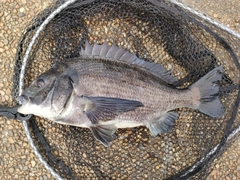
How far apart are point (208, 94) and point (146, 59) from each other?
0.65 m

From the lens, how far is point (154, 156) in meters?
3.03

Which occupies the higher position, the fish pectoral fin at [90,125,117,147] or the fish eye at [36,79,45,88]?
the fish eye at [36,79,45,88]

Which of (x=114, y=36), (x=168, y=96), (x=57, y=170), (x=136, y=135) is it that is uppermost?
(x=114, y=36)

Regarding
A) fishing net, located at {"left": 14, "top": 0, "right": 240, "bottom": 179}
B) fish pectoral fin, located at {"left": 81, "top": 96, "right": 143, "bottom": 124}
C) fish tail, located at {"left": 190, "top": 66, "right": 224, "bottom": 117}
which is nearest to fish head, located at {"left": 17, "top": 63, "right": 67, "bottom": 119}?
fish pectoral fin, located at {"left": 81, "top": 96, "right": 143, "bottom": 124}

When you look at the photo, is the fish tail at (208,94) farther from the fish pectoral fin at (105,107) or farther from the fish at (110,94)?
the fish pectoral fin at (105,107)

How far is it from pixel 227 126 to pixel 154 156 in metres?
0.73

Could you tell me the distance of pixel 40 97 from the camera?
2.30 meters

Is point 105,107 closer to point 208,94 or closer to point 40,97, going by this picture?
point 40,97

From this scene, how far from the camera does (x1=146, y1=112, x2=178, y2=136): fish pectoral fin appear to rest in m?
2.72

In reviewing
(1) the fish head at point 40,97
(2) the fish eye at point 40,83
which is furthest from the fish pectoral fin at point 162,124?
(2) the fish eye at point 40,83

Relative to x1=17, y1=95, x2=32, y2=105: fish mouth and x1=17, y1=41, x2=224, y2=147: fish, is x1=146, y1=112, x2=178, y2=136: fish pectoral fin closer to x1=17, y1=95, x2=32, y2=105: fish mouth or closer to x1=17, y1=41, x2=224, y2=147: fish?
x1=17, y1=41, x2=224, y2=147: fish

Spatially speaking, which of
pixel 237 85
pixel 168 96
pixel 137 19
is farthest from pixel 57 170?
pixel 237 85

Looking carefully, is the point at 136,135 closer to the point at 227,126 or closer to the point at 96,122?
the point at 96,122

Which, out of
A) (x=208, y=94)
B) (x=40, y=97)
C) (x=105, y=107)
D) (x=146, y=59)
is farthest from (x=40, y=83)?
(x=208, y=94)
